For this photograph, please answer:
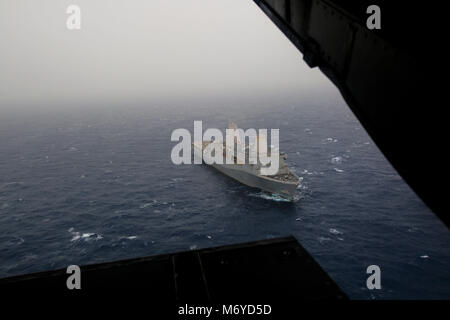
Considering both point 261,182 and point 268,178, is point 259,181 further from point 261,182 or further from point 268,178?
point 268,178

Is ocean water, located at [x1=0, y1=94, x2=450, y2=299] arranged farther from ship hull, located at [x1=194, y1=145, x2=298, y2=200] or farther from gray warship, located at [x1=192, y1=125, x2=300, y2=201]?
gray warship, located at [x1=192, y1=125, x2=300, y2=201]

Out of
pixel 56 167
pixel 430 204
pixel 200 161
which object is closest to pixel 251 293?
pixel 430 204

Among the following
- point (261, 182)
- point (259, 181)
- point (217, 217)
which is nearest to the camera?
point (217, 217)

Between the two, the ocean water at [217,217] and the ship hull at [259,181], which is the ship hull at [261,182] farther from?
the ocean water at [217,217]

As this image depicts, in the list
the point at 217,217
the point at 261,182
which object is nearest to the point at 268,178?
the point at 261,182

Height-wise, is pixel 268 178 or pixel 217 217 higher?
pixel 268 178

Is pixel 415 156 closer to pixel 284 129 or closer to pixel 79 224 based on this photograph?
pixel 79 224
